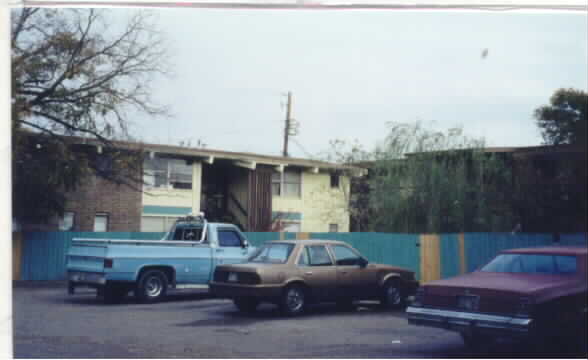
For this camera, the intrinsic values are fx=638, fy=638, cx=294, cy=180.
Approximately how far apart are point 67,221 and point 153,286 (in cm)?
201

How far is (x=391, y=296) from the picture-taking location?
34.4 feet

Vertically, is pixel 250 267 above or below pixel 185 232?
below

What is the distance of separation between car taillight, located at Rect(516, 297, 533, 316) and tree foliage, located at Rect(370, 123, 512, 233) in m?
1.81

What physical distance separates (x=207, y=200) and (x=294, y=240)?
1620 millimetres

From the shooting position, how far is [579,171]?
786 cm

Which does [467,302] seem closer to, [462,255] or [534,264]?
[534,264]

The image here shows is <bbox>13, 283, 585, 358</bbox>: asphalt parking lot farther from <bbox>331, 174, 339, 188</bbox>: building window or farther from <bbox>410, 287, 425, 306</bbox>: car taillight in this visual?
<bbox>331, 174, 339, 188</bbox>: building window

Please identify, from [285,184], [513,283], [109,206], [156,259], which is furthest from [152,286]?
[513,283]

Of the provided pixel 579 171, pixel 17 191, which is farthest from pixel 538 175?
pixel 17 191

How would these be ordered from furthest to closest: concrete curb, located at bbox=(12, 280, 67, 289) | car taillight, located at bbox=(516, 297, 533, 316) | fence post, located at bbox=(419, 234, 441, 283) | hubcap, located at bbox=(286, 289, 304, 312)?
hubcap, located at bbox=(286, 289, 304, 312) → fence post, located at bbox=(419, 234, 441, 283) → concrete curb, located at bbox=(12, 280, 67, 289) → car taillight, located at bbox=(516, 297, 533, 316)

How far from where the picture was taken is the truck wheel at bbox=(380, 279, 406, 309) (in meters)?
10.3

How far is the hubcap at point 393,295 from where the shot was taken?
1034cm

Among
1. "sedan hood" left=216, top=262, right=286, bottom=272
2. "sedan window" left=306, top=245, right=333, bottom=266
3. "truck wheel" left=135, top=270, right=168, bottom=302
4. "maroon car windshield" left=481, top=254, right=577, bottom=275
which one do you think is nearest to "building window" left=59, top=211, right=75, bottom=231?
"truck wheel" left=135, top=270, right=168, bottom=302

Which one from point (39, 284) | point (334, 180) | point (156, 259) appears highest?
point (334, 180)
